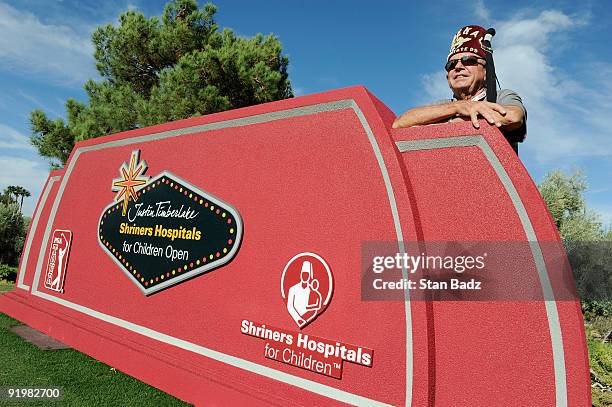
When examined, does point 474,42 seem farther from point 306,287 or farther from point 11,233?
point 11,233

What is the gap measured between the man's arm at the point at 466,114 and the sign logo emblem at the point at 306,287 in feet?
5.42

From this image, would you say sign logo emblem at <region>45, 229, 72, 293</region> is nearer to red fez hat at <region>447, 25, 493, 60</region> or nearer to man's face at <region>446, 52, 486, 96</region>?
man's face at <region>446, 52, 486, 96</region>

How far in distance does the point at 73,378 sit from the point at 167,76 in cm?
1153

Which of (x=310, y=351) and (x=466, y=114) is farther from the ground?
(x=466, y=114)

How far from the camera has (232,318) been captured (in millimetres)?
4598

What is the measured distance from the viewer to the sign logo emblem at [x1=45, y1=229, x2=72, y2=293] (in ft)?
24.1

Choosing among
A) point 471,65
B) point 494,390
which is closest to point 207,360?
point 494,390

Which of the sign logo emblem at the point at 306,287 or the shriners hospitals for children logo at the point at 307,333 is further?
the sign logo emblem at the point at 306,287

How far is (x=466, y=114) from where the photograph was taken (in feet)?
11.9

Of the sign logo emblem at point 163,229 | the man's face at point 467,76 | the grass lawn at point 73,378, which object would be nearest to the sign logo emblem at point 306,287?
the sign logo emblem at point 163,229

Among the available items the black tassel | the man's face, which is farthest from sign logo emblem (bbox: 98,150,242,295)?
the black tassel

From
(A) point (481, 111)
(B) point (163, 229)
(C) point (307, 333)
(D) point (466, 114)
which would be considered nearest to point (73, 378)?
(B) point (163, 229)

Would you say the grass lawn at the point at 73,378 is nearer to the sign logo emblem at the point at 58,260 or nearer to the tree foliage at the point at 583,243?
the sign logo emblem at the point at 58,260

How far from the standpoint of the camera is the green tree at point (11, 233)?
17.3 metres
